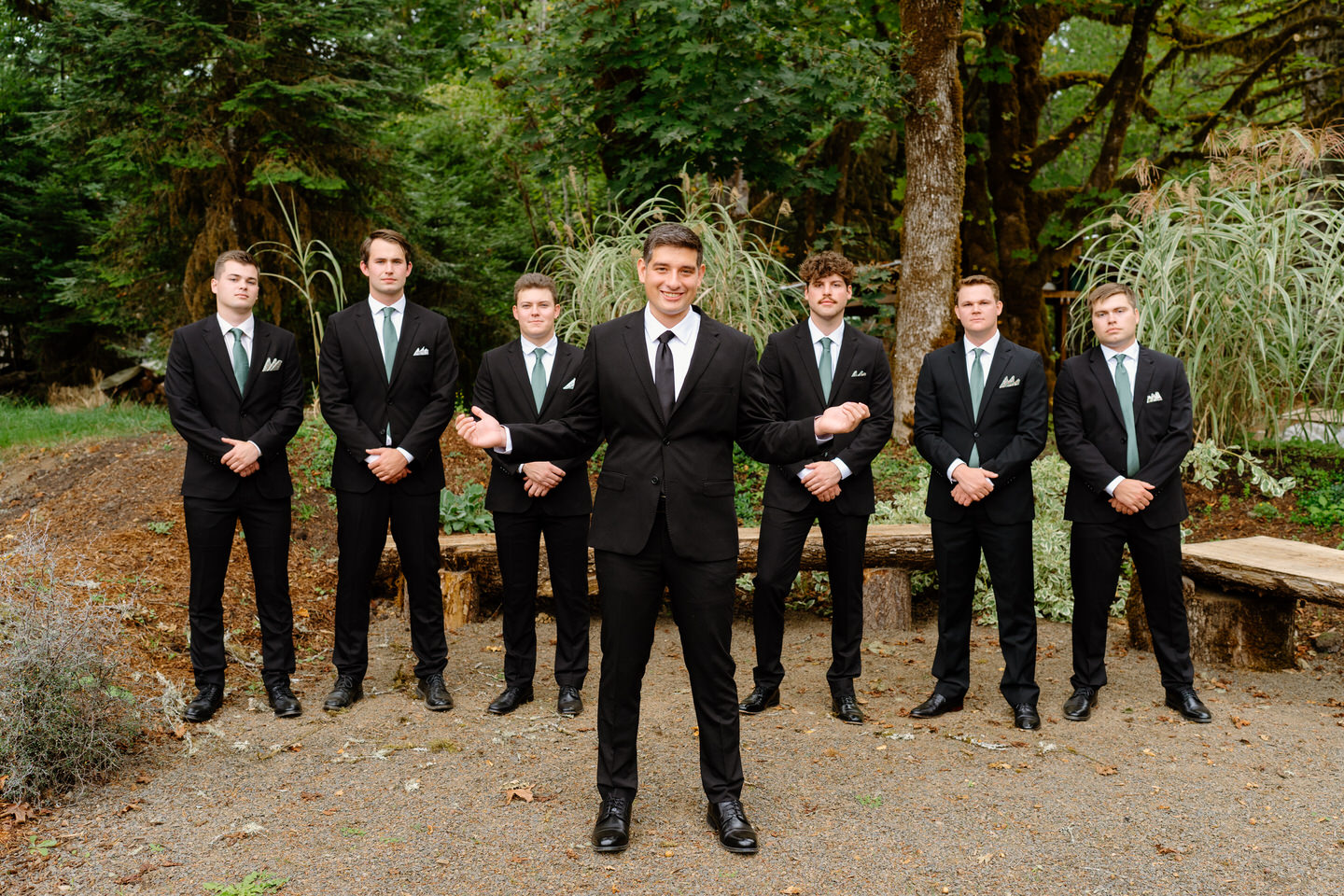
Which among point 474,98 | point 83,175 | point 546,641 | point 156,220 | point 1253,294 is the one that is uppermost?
point 474,98

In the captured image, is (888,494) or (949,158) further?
(949,158)

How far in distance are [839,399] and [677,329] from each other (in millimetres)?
1539

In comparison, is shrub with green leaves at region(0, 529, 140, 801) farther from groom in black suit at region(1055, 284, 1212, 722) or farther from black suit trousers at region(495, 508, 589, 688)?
groom in black suit at region(1055, 284, 1212, 722)

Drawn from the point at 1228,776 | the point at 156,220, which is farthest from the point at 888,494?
the point at 156,220

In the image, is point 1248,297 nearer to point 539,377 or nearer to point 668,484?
point 539,377

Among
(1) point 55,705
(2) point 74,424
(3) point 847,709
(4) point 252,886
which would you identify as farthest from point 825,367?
(2) point 74,424

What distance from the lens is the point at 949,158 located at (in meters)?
9.02

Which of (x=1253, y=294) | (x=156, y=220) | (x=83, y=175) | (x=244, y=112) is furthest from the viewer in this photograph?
(x=83, y=175)

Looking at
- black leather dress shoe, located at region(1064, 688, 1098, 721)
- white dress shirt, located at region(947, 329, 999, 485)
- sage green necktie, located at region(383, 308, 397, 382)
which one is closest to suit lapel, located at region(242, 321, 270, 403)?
sage green necktie, located at region(383, 308, 397, 382)

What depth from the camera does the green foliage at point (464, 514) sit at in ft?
22.8

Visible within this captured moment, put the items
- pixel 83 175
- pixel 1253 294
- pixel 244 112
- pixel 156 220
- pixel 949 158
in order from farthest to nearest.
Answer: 1. pixel 83 175
2. pixel 156 220
3. pixel 244 112
4. pixel 949 158
5. pixel 1253 294

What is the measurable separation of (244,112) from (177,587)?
5934mm

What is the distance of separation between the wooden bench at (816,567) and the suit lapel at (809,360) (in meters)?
1.63

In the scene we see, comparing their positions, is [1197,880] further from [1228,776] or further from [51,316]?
[51,316]
